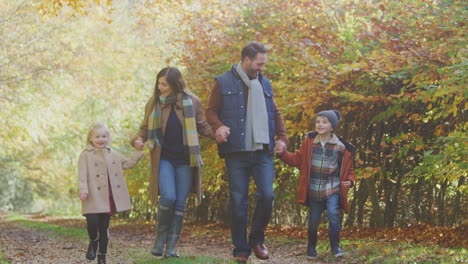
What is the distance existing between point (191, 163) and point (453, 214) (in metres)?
4.73

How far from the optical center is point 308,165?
21.0ft

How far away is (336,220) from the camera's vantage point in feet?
20.8

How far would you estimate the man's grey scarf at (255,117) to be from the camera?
566 centimetres

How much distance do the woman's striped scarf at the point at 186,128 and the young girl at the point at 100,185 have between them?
224mm

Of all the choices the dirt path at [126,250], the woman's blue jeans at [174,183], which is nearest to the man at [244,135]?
the woman's blue jeans at [174,183]

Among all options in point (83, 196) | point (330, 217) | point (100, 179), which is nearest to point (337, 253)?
point (330, 217)

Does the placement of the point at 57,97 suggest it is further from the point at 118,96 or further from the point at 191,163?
the point at 191,163

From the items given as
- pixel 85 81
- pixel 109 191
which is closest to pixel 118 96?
pixel 85 81

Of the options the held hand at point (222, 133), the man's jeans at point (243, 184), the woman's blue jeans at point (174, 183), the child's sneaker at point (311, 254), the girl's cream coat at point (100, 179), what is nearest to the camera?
the held hand at point (222, 133)

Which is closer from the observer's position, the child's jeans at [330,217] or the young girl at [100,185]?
the young girl at [100,185]

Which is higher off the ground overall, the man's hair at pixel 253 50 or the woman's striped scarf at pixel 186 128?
the man's hair at pixel 253 50

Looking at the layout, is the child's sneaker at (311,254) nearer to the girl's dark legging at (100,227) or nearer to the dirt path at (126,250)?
the dirt path at (126,250)

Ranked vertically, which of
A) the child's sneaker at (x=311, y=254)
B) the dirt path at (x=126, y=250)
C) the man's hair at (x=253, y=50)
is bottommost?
the dirt path at (x=126, y=250)

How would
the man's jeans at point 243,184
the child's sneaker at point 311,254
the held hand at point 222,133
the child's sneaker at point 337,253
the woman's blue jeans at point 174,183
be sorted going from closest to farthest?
1. the held hand at point 222,133
2. the man's jeans at point 243,184
3. the woman's blue jeans at point 174,183
4. the child's sneaker at point 337,253
5. the child's sneaker at point 311,254
